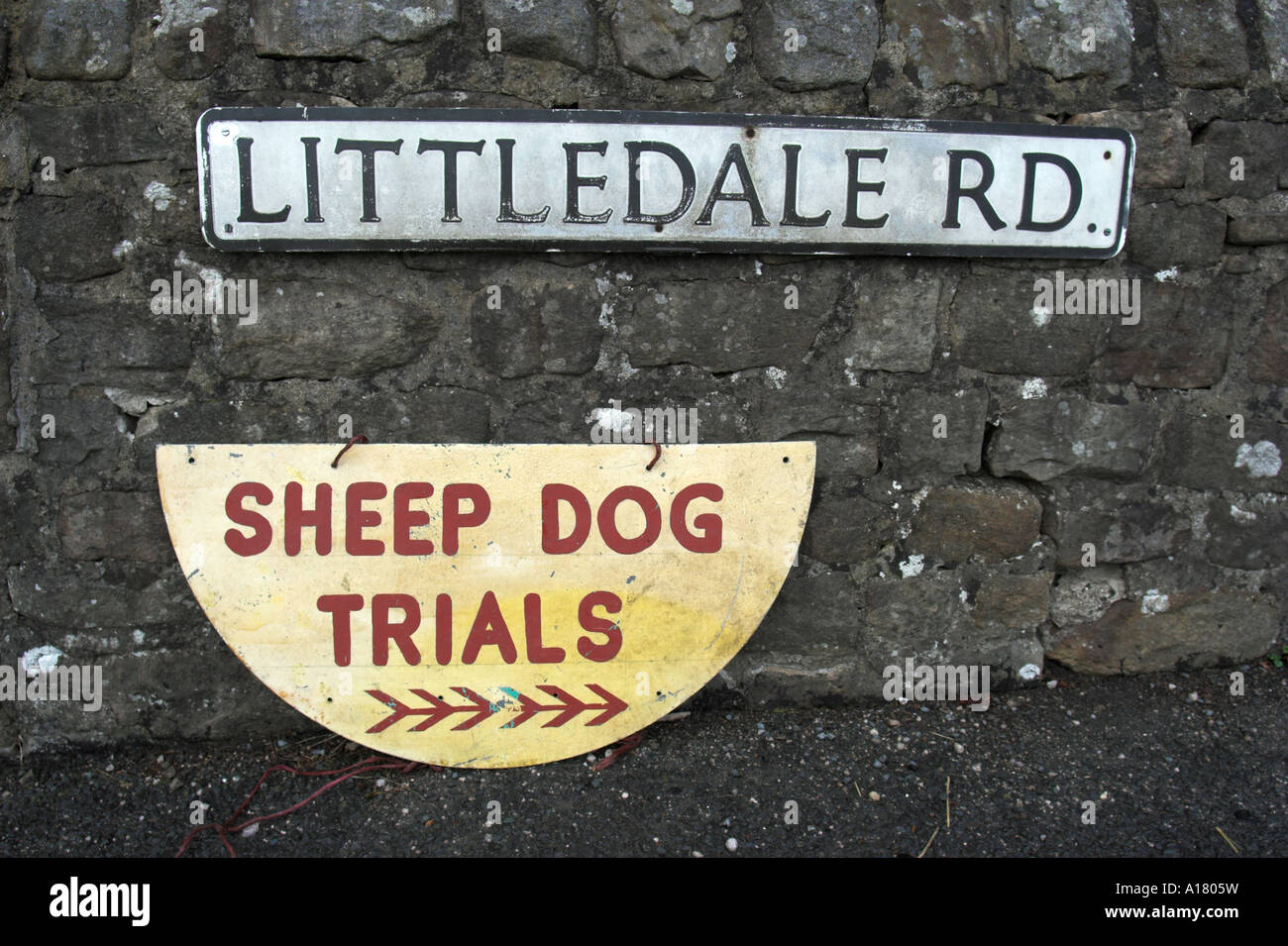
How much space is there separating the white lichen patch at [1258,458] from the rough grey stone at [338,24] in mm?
2180

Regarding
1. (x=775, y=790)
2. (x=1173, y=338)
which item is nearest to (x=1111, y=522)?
(x=1173, y=338)

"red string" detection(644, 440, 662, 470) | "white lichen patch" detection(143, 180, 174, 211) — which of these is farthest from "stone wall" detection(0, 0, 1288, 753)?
"red string" detection(644, 440, 662, 470)

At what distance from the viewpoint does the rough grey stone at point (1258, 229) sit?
1.92 metres

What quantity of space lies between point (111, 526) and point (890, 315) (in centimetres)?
189

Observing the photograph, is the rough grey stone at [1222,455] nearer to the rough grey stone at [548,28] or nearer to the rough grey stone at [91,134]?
the rough grey stone at [548,28]

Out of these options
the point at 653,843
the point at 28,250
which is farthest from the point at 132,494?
the point at 653,843

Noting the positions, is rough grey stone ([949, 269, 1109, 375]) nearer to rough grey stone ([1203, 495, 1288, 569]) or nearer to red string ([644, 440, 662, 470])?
rough grey stone ([1203, 495, 1288, 569])

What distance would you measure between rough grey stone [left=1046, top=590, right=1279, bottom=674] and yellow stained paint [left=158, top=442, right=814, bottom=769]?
887 millimetres

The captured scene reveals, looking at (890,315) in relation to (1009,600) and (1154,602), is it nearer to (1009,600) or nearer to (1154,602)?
(1009,600)

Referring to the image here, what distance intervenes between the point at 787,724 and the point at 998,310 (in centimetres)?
114

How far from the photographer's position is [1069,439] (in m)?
1.97

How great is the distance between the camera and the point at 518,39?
1736 millimetres

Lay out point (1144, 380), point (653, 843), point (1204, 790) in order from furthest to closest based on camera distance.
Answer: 1. point (1144, 380)
2. point (1204, 790)
3. point (653, 843)

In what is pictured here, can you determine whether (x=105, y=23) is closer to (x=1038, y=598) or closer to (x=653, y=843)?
(x=653, y=843)
